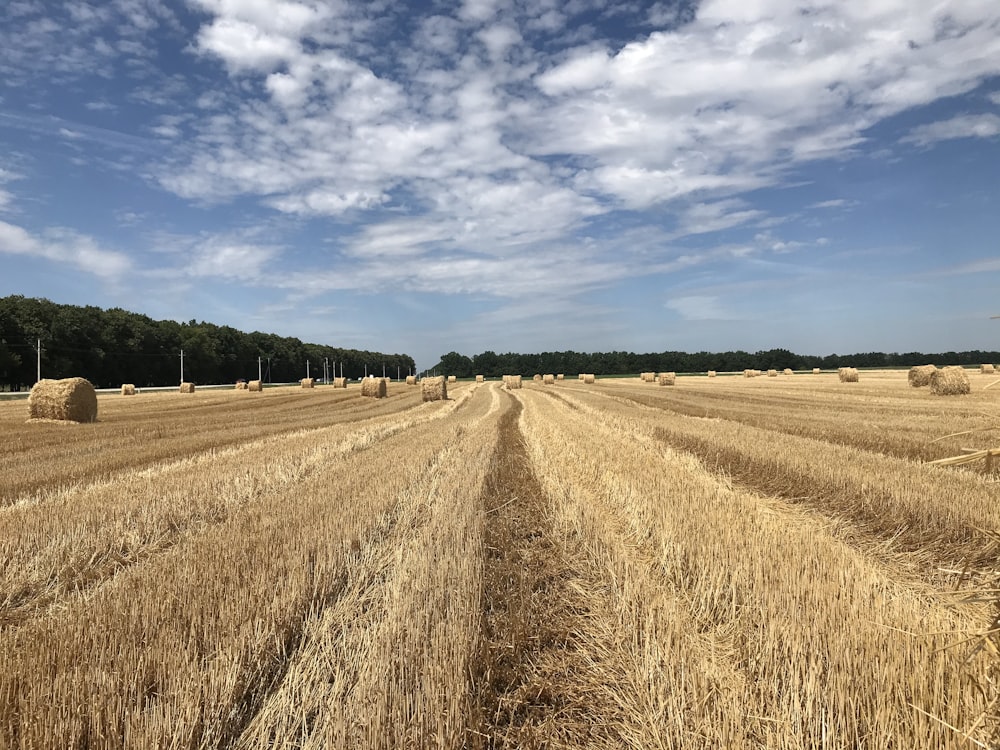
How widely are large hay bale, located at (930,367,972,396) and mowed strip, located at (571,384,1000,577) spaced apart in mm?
19936

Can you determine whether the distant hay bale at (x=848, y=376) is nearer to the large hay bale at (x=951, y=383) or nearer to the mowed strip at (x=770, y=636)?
the large hay bale at (x=951, y=383)

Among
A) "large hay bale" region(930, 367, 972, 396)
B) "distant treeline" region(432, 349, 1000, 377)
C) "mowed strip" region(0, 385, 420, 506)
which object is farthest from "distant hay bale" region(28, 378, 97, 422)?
"distant treeline" region(432, 349, 1000, 377)

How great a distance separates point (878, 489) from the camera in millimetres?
7816

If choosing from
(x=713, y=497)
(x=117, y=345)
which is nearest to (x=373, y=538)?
(x=713, y=497)

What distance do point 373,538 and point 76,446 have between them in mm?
12092

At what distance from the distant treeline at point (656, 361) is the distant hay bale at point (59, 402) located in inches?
3596

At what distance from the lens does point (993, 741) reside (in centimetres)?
241

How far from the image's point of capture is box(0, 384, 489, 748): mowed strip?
2.82 m

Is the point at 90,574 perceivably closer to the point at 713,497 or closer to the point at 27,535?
the point at 27,535

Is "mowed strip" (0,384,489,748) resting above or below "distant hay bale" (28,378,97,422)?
below

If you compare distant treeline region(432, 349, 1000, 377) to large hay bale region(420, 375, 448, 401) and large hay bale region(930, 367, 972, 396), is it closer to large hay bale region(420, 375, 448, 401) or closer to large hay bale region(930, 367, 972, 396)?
large hay bale region(420, 375, 448, 401)

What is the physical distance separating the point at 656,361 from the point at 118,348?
102052 millimetres

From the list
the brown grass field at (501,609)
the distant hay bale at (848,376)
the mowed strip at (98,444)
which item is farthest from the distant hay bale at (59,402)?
the distant hay bale at (848,376)

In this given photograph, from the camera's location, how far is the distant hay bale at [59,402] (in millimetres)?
22094
